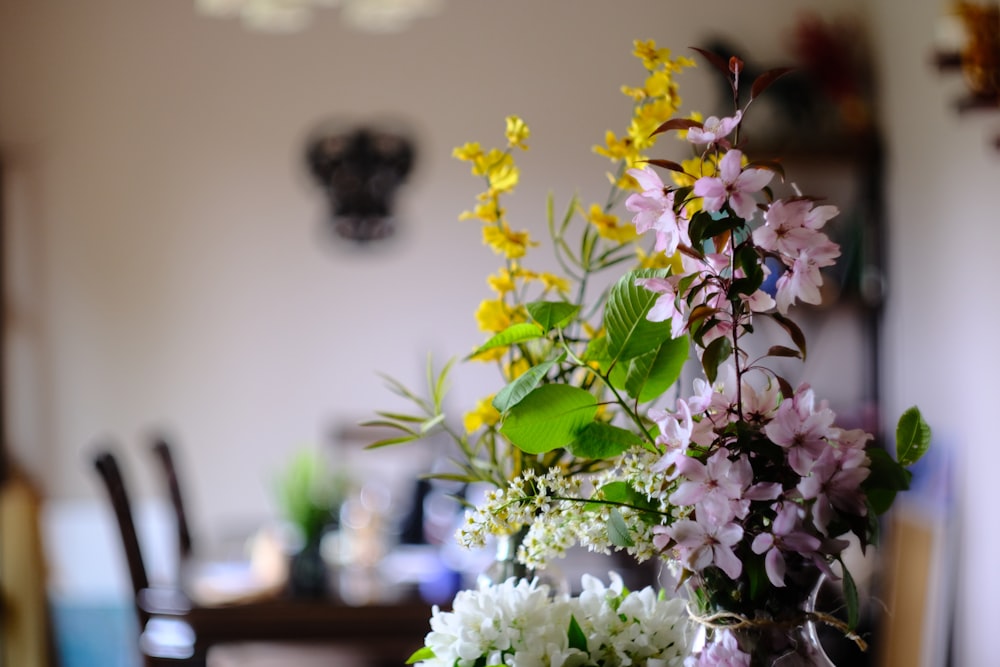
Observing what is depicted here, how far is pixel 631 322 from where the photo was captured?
0.79 meters

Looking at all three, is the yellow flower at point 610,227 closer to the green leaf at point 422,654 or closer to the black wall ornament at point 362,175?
Result: the green leaf at point 422,654

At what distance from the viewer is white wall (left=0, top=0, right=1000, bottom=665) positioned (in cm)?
439

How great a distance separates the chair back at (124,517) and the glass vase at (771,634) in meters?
1.36

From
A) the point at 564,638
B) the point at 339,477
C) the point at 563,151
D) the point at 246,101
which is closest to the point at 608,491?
the point at 564,638

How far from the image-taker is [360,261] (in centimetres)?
445

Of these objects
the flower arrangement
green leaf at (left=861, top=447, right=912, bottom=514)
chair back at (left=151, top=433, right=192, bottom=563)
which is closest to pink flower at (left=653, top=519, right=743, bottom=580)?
the flower arrangement

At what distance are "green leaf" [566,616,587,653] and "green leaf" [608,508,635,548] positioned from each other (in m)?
0.08

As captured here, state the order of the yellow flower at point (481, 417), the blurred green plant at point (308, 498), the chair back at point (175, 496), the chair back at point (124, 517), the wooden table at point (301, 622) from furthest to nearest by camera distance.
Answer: the chair back at point (175, 496)
the blurred green plant at point (308, 498)
the chair back at point (124, 517)
the wooden table at point (301, 622)
the yellow flower at point (481, 417)

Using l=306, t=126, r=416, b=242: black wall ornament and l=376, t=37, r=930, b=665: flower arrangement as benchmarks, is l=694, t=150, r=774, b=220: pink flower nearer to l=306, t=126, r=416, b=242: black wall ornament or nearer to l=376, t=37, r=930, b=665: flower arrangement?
l=376, t=37, r=930, b=665: flower arrangement

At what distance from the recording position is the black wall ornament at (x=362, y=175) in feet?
14.6

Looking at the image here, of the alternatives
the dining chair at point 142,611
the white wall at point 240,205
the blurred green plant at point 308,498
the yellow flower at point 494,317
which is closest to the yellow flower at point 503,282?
the yellow flower at point 494,317

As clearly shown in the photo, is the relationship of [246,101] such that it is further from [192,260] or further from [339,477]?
[339,477]

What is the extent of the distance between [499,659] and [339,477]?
1.94 m

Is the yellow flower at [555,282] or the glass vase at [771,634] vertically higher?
the yellow flower at [555,282]
